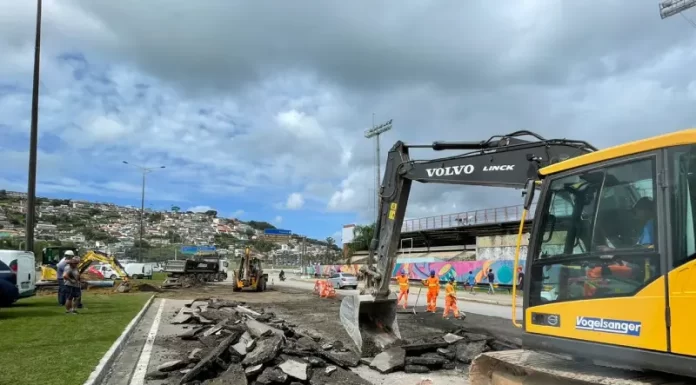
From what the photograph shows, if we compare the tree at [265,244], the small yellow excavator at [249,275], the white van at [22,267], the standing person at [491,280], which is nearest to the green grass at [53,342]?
the white van at [22,267]

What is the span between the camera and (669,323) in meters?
4.07

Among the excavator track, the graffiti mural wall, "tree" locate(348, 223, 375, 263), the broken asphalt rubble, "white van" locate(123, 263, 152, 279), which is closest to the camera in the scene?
the excavator track

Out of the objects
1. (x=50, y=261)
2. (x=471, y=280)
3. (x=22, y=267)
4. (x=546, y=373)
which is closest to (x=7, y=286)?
(x=22, y=267)

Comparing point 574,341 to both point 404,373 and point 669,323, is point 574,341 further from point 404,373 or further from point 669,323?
point 404,373

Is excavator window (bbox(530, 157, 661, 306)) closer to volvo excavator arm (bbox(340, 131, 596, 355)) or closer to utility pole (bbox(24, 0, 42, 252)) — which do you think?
volvo excavator arm (bbox(340, 131, 596, 355))

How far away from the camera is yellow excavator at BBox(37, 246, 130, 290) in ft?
102

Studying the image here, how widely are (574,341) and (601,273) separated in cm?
70

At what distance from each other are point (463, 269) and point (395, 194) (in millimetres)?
32962

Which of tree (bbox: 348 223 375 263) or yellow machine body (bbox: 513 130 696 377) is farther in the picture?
tree (bbox: 348 223 375 263)

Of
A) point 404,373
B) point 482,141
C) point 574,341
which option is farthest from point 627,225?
point 404,373

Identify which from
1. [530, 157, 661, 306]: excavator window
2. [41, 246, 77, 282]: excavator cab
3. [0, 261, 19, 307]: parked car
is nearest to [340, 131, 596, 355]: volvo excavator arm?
[530, 157, 661, 306]: excavator window

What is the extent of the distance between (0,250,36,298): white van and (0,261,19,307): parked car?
0.41 metres

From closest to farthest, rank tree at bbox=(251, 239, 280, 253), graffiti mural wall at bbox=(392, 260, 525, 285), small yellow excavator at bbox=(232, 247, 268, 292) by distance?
1. small yellow excavator at bbox=(232, 247, 268, 292)
2. graffiti mural wall at bbox=(392, 260, 525, 285)
3. tree at bbox=(251, 239, 280, 253)

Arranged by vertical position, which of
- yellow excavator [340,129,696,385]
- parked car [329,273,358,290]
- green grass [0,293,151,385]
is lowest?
parked car [329,273,358,290]
